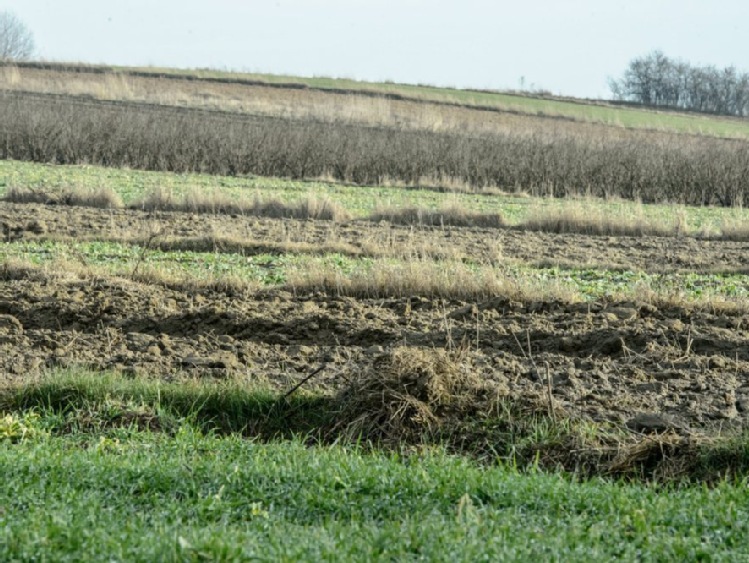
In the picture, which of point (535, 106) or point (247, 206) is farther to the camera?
point (535, 106)

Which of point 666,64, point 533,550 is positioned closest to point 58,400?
point 533,550

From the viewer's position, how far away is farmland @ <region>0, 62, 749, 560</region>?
477 cm

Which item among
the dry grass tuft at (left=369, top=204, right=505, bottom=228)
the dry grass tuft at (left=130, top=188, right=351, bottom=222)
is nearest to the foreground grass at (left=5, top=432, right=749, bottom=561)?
the dry grass tuft at (left=130, top=188, right=351, bottom=222)

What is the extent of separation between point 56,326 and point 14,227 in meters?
7.05

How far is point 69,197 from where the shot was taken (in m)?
21.0

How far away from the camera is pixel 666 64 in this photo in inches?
3342

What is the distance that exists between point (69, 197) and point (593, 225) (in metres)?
10.6

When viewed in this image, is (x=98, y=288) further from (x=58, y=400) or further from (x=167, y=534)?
(x=167, y=534)

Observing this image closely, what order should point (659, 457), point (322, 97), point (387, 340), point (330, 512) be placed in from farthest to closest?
point (322, 97) < point (387, 340) < point (659, 457) < point (330, 512)

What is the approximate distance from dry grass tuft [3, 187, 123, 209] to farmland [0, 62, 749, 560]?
0.06m

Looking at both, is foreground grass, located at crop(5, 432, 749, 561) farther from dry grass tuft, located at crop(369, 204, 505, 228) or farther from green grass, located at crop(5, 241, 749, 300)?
dry grass tuft, located at crop(369, 204, 505, 228)

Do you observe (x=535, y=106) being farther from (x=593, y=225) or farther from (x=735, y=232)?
(x=593, y=225)

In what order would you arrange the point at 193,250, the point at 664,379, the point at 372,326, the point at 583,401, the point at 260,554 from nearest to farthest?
the point at 260,554, the point at 583,401, the point at 664,379, the point at 372,326, the point at 193,250

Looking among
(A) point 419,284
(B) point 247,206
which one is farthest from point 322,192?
(A) point 419,284
